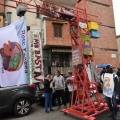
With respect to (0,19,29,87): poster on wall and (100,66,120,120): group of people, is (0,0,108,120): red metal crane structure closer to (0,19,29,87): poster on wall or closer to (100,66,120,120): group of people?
(100,66,120,120): group of people

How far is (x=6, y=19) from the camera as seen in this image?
15.1 metres

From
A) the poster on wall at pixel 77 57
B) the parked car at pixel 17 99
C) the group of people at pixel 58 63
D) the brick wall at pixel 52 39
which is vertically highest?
the brick wall at pixel 52 39

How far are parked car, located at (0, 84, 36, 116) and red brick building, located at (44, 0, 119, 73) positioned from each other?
28.0 ft

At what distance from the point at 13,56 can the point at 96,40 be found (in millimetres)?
14255

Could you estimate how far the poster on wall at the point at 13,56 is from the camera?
19.9 feet

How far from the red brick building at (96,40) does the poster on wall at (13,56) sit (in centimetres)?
826

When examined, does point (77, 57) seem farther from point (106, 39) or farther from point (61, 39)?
point (106, 39)

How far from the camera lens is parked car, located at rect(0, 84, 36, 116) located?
6.12m

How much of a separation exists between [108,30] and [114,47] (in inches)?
94.6

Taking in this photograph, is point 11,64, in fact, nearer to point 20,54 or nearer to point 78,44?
point 20,54

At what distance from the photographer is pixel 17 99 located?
6.41m

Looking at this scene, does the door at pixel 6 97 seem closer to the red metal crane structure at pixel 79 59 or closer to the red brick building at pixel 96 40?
the red metal crane structure at pixel 79 59

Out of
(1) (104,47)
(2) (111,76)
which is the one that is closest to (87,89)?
(2) (111,76)

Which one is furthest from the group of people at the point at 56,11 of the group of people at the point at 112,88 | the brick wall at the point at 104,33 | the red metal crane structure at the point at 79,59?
the brick wall at the point at 104,33
